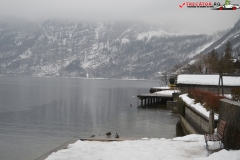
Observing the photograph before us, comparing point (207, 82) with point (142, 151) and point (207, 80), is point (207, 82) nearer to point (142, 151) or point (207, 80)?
point (207, 80)

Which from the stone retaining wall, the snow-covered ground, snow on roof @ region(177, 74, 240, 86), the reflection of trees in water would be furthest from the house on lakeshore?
the stone retaining wall

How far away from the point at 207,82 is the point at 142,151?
46421 mm

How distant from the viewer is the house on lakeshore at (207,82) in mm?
52656

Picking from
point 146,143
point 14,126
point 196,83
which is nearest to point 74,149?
point 146,143

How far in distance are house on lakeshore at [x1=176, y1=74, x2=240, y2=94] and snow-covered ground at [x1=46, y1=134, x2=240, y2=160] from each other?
40.3 metres

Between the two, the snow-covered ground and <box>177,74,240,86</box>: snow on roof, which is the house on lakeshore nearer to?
<box>177,74,240,86</box>: snow on roof

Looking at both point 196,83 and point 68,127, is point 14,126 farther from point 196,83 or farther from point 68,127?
point 196,83

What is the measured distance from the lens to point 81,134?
1341 inches

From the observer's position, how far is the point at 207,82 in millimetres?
56750

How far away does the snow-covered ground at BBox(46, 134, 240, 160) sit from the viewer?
1208 centimetres

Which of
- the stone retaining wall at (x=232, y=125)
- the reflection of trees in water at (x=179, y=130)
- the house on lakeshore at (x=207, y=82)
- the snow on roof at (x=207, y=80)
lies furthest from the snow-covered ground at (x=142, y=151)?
the snow on roof at (x=207, y=80)

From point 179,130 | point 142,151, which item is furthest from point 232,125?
point 179,130

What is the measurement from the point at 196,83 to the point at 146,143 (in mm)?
46754

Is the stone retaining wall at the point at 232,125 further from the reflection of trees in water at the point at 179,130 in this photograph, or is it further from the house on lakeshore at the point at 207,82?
the house on lakeshore at the point at 207,82
